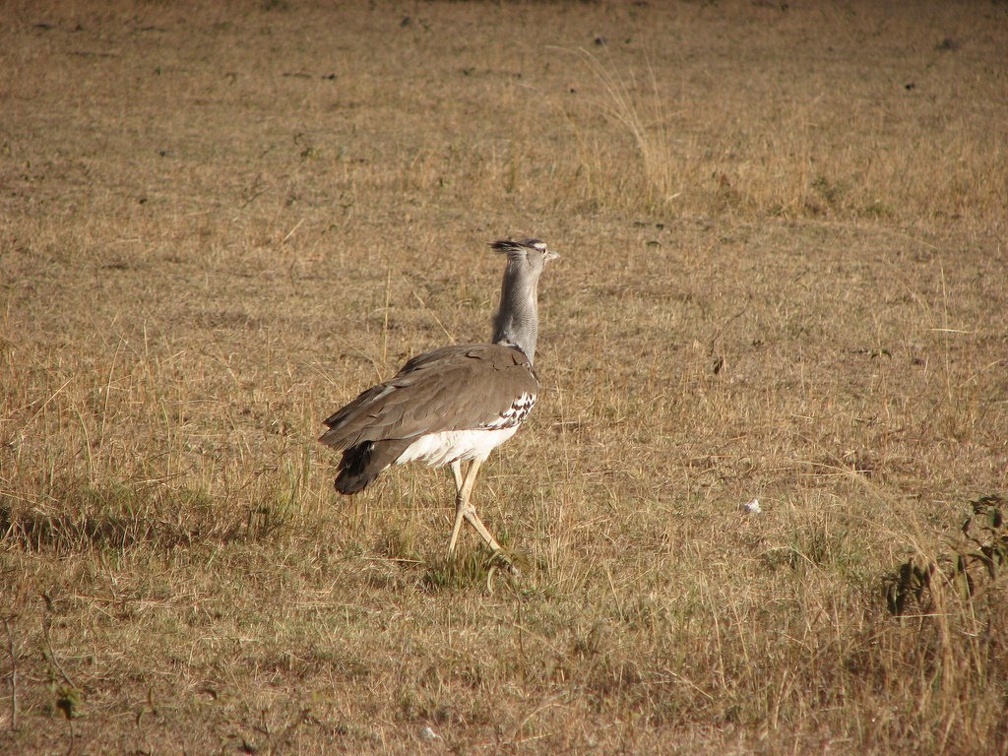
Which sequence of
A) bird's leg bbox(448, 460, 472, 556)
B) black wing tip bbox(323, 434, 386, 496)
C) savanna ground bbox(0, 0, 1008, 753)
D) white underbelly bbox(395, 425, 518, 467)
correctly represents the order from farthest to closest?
bird's leg bbox(448, 460, 472, 556)
white underbelly bbox(395, 425, 518, 467)
black wing tip bbox(323, 434, 386, 496)
savanna ground bbox(0, 0, 1008, 753)

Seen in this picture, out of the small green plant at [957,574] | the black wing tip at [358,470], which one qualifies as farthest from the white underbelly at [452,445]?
the small green plant at [957,574]

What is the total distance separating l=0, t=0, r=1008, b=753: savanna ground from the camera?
3.12 metres

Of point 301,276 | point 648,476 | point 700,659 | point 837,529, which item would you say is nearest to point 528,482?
point 648,476

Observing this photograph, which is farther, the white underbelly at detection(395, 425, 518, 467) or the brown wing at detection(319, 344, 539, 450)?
the white underbelly at detection(395, 425, 518, 467)

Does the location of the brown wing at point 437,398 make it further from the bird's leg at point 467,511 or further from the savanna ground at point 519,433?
the savanna ground at point 519,433

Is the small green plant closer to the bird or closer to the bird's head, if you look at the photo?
the bird

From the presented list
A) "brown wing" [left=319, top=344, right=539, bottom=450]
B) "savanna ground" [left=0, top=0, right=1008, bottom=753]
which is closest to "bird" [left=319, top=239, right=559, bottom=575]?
"brown wing" [left=319, top=344, right=539, bottom=450]

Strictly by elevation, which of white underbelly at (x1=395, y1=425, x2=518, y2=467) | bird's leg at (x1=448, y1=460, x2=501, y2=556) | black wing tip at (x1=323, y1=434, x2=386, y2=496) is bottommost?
bird's leg at (x1=448, y1=460, x2=501, y2=556)

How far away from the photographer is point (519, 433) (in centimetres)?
530

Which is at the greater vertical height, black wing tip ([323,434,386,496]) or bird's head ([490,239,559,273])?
bird's head ([490,239,559,273])

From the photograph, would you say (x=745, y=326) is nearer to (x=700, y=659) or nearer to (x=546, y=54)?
(x=700, y=659)

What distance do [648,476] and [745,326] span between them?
7.16 ft

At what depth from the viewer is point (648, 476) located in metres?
4.81

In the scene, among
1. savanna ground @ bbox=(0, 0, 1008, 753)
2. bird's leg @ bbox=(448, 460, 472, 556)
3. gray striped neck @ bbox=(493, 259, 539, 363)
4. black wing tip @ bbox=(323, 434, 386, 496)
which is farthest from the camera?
gray striped neck @ bbox=(493, 259, 539, 363)
